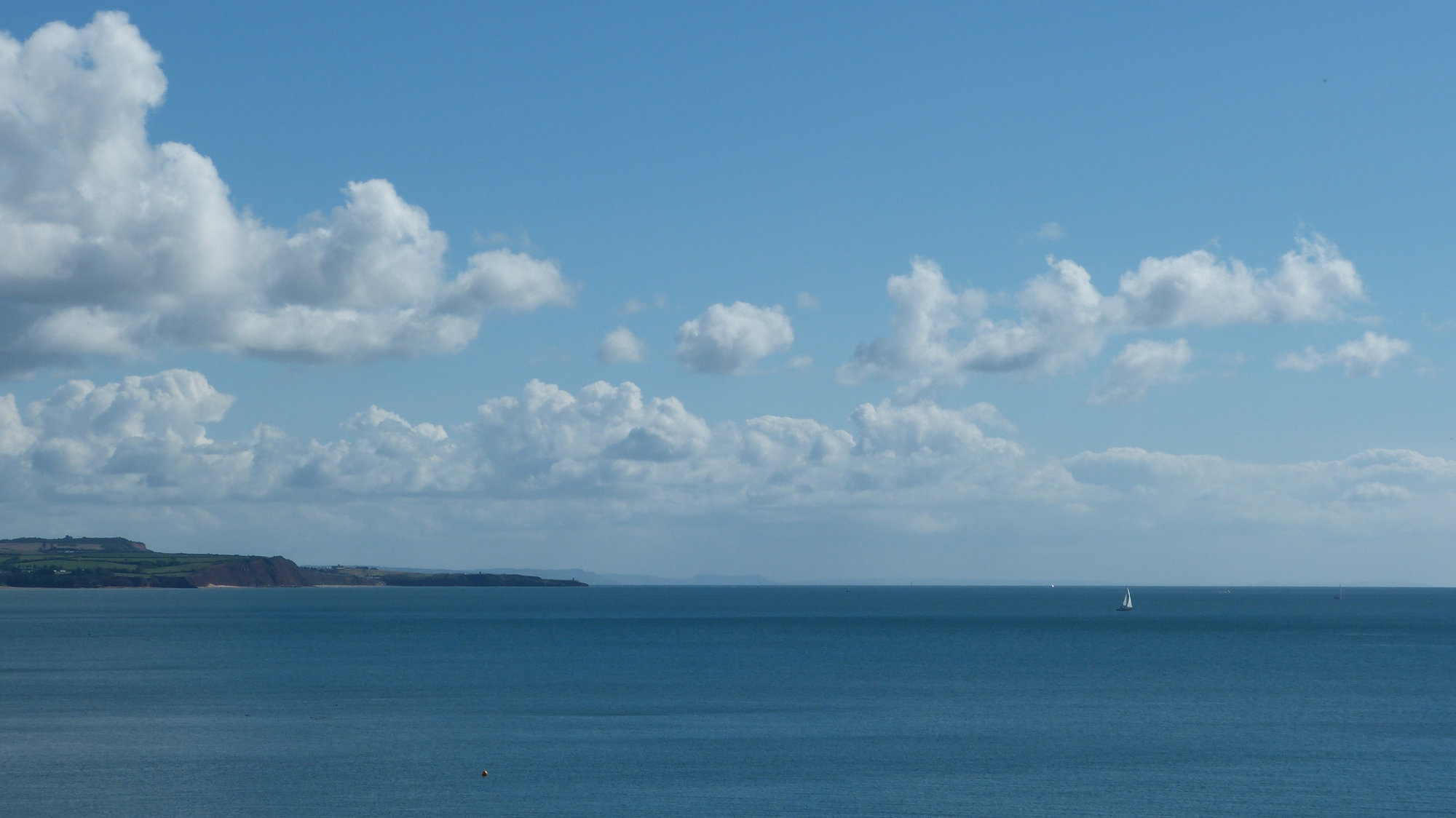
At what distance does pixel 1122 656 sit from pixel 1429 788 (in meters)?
84.0

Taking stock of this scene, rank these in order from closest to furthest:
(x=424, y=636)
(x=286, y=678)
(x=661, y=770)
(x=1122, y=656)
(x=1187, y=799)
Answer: (x=1187, y=799)
(x=661, y=770)
(x=286, y=678)
(x=1122, y=656)
(x=424, y=636)

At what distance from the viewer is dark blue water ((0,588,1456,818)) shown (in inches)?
2383

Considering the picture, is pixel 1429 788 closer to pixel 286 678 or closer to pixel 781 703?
pixel 781 703

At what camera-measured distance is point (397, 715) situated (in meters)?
88.6

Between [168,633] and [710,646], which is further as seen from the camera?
[168,633]

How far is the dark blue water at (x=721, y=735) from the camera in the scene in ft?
199

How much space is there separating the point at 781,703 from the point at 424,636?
103 m

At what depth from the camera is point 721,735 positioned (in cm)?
7906

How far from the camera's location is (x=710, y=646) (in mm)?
161750

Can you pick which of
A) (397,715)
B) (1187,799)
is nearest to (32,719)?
(397,715)

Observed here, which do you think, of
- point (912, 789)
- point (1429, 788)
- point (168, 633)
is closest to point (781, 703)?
point (912, 789)

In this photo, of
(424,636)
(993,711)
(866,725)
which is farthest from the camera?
(424,636)

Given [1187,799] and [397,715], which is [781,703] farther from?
[1187,799]

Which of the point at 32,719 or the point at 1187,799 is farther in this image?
the point at 32,719
